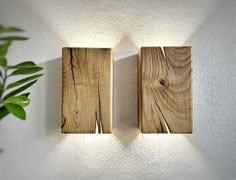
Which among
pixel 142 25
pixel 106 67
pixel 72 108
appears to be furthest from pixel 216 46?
pixel 72 108

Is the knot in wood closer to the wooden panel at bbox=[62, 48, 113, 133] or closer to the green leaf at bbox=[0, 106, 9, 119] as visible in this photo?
the wooden panel at bbox=[62, 48, 113, 133]

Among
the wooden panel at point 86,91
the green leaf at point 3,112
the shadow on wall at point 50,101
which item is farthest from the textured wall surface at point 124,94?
the green leaf at point 3,112

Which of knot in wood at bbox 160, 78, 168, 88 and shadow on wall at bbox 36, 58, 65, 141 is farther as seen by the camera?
shadow on wall at bbox 36, 58, 65, 141

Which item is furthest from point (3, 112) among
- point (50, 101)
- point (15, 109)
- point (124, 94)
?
point (124, 94)

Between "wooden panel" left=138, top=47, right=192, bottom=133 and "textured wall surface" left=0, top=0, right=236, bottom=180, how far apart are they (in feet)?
0.47

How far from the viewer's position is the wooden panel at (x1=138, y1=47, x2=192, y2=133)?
1.18 m

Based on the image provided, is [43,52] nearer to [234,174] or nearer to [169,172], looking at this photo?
[169,172]

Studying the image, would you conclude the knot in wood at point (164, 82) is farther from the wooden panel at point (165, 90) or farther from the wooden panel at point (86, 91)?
the wooden panel at point (86, 91)

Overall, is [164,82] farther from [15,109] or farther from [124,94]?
[15,109]

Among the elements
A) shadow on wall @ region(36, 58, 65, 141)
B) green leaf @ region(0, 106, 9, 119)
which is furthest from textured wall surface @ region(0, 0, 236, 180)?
green leaf @ region(0, 106, 9, 119)

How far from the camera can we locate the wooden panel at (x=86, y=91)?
118cm

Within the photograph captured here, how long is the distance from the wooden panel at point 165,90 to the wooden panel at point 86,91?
180 mm

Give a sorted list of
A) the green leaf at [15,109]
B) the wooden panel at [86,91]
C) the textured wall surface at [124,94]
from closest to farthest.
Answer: the green leaf at [15,109] → the wooden panel at [86,91] → the textured wall surface at [124,94]

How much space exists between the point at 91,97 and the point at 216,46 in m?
0.76
